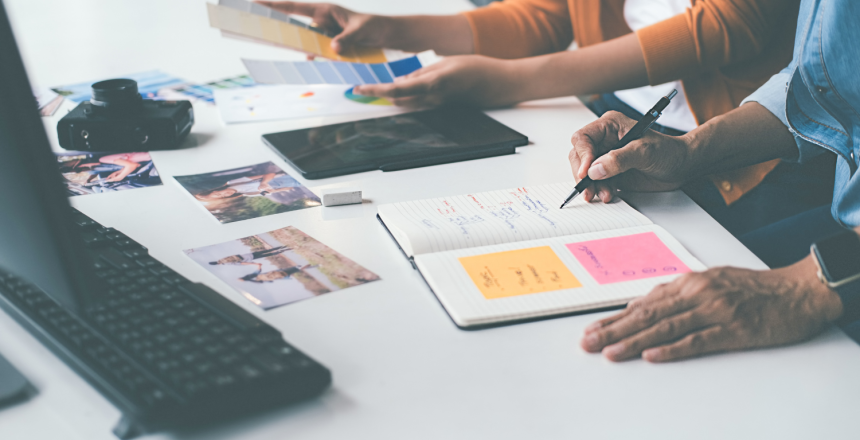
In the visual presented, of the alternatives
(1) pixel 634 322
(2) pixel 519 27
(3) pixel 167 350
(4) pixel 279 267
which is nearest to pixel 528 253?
(1) pixel 634 322

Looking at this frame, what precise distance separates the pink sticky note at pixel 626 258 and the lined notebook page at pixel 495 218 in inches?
1.6

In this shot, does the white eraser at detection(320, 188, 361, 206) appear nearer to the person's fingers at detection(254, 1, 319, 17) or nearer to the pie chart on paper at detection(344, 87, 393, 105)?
the pie chart on paper at detection(344, 87, 393, 105)

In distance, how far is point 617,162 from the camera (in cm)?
83

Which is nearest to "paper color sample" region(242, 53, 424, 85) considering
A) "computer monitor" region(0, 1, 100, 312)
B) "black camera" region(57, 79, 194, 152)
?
"black camera" region(57, 79, 194, 152)

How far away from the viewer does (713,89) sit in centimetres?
125

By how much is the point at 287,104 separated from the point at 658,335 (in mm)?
886

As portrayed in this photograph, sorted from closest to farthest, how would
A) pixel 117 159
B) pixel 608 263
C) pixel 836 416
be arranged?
pixel 836 416
pixel 608 263
pixel 117 159

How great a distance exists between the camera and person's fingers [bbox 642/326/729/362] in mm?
571

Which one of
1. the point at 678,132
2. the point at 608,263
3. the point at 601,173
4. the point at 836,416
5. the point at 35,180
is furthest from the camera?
the point at 678,132

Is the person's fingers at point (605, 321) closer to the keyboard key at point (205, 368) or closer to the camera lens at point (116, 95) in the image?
the keyboard key at point (205, 368)

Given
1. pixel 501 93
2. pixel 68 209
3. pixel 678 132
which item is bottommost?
pixel 678 132

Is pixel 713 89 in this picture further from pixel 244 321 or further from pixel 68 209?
pixel 68 209

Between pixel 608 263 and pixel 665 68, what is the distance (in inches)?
24.7

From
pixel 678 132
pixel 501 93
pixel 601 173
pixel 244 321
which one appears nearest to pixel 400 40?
pixel 501 93
